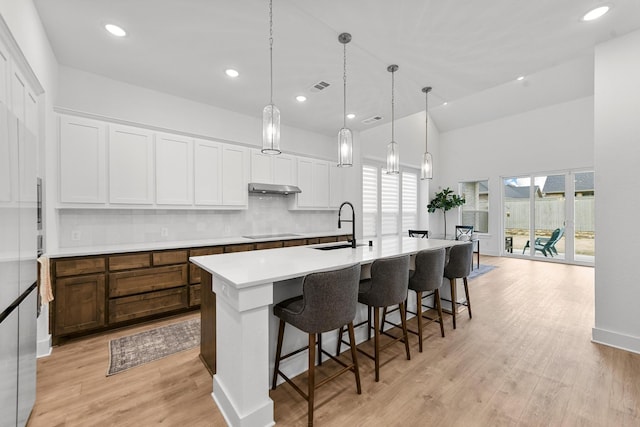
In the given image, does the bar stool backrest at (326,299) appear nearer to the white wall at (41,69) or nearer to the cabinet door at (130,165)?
the white wall at (41,69)

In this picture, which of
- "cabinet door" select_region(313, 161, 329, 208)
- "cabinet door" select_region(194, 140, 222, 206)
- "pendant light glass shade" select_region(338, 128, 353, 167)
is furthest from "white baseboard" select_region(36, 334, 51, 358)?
"cabinet door" select_region(313, 161, 329, 208)

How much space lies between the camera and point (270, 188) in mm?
4426

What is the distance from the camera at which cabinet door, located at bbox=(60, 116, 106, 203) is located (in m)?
2.90

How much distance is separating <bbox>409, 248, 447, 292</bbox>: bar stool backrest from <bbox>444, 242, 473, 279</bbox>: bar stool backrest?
1.81 feet

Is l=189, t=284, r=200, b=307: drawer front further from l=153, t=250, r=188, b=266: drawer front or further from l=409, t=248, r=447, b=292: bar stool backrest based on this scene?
l=409, t=248, r=447, b=292: bar stool backrest

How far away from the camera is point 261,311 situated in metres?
1.65

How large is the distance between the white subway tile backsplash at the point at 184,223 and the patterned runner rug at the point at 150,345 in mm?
1299

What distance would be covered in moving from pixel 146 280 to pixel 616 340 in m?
4.92

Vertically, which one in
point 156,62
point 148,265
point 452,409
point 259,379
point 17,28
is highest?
point 156,62

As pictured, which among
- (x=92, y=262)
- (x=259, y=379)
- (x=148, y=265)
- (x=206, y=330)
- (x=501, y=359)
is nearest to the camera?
(x=259, y=379)

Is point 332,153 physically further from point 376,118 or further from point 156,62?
point 156,62

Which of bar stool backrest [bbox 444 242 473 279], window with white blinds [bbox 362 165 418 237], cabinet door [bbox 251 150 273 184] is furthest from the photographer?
window with white blinds [bbox 362 165 418 237]

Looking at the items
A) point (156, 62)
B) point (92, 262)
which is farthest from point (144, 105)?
point (92, 262)

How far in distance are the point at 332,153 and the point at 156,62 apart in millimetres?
3528
